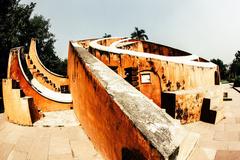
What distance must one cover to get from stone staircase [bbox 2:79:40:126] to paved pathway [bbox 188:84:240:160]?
390 cm

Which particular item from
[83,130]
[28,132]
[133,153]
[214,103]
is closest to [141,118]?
[133,153]

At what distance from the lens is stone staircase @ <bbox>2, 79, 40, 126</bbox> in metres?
6.27

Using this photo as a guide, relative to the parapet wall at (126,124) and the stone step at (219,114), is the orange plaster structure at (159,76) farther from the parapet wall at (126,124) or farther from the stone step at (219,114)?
the parapet wall at (126,124)

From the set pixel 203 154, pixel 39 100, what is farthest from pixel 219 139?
pixel 39 100

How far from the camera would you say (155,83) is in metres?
6.53

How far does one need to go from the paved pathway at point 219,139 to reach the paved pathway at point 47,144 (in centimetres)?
183

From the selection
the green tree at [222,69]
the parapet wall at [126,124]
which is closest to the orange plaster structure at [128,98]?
the parapet wall at [126,124]

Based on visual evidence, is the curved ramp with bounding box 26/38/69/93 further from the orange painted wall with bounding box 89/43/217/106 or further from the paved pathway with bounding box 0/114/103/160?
the paved pathway with bounding box 0/114/103/160

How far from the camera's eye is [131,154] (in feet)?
8.02

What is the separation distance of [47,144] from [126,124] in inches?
102

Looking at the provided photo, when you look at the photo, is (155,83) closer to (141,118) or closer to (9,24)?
(141,118)

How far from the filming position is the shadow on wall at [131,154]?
229 cm

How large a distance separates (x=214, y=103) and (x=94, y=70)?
409 centimetres

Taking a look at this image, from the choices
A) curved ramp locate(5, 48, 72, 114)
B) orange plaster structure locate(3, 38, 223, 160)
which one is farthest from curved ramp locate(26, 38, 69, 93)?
curved ramp locate(5, 48, 72, 114)
